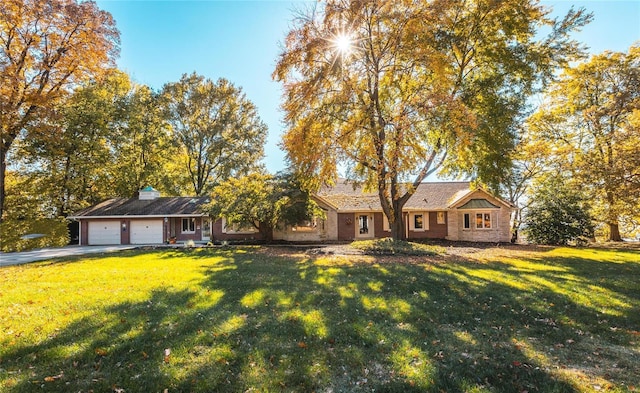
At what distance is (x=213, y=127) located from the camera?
38.2m

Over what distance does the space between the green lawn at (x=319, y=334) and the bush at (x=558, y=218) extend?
15.5 metres

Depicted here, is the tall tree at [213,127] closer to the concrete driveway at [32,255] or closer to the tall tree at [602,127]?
the concrete driveway at [32,255]

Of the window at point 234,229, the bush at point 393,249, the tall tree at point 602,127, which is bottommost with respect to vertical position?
the bush at point 393,249

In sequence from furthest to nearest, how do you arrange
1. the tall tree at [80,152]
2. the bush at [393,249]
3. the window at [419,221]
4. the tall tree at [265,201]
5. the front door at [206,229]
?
the tall tree at [80,152], the front door at [206,229], the window at [419,221], the tall tree at [265,201], the bush at [393,249]

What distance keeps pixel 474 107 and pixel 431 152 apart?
3.49m

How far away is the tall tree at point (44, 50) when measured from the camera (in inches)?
736

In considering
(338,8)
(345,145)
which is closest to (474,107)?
(345,145)

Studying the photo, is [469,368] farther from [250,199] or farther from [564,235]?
[564,235]

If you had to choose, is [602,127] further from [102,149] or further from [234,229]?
[102,149]

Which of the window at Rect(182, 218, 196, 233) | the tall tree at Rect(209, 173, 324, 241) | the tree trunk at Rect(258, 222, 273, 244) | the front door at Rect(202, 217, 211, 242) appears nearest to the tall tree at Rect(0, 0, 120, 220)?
the tall tree at Rect(209, 173, 324, 241)

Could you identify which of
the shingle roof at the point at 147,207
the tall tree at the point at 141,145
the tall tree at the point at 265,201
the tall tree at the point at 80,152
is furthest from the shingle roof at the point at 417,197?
the tall tree at the point at 80,152

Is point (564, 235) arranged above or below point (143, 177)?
below

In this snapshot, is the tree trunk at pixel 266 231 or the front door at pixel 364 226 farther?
the front door at pixel 364 226

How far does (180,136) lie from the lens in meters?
38.3
